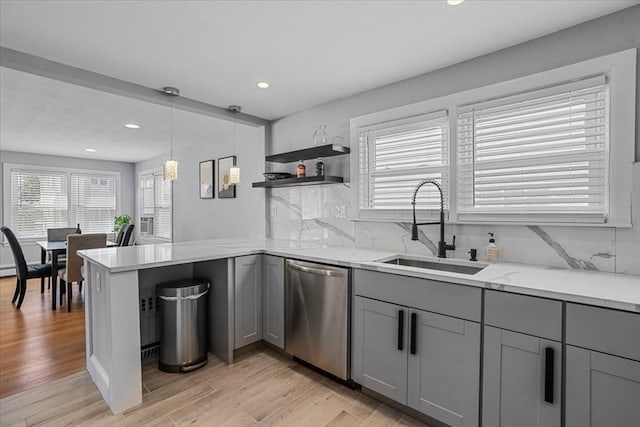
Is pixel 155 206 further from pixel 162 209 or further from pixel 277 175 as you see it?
pixel 277 175

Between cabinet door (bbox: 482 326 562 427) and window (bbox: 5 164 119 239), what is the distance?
7.92m

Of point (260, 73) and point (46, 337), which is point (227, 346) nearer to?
point (46, 337)

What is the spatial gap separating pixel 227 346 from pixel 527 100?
2.83m

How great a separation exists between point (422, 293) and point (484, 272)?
0.38 metres

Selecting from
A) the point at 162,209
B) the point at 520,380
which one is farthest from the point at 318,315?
the point at 162,209

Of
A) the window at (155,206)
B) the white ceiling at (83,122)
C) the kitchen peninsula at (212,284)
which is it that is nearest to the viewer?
the kitchen peninsula at (212,284)

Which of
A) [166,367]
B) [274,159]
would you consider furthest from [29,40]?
[166,367]

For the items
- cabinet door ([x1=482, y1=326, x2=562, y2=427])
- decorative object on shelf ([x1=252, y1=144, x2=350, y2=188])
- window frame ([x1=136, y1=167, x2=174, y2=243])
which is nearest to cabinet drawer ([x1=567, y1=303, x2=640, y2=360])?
cabinet door ([x1=482, y1=326, x2=562, y2=427])

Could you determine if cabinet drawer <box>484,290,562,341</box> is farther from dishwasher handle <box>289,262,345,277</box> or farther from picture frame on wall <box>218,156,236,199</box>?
picture frame on wall <box>218,156,236,199</box>

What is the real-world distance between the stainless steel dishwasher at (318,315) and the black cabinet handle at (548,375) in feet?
3.72

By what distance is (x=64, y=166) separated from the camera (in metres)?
6.55

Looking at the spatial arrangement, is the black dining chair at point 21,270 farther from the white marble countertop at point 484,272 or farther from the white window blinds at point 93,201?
the white window blinds at point 93,201

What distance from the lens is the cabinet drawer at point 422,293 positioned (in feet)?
5.57

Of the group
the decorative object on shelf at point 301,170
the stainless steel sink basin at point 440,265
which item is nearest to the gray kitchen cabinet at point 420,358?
the stainless steel sink basin at point 440,265
